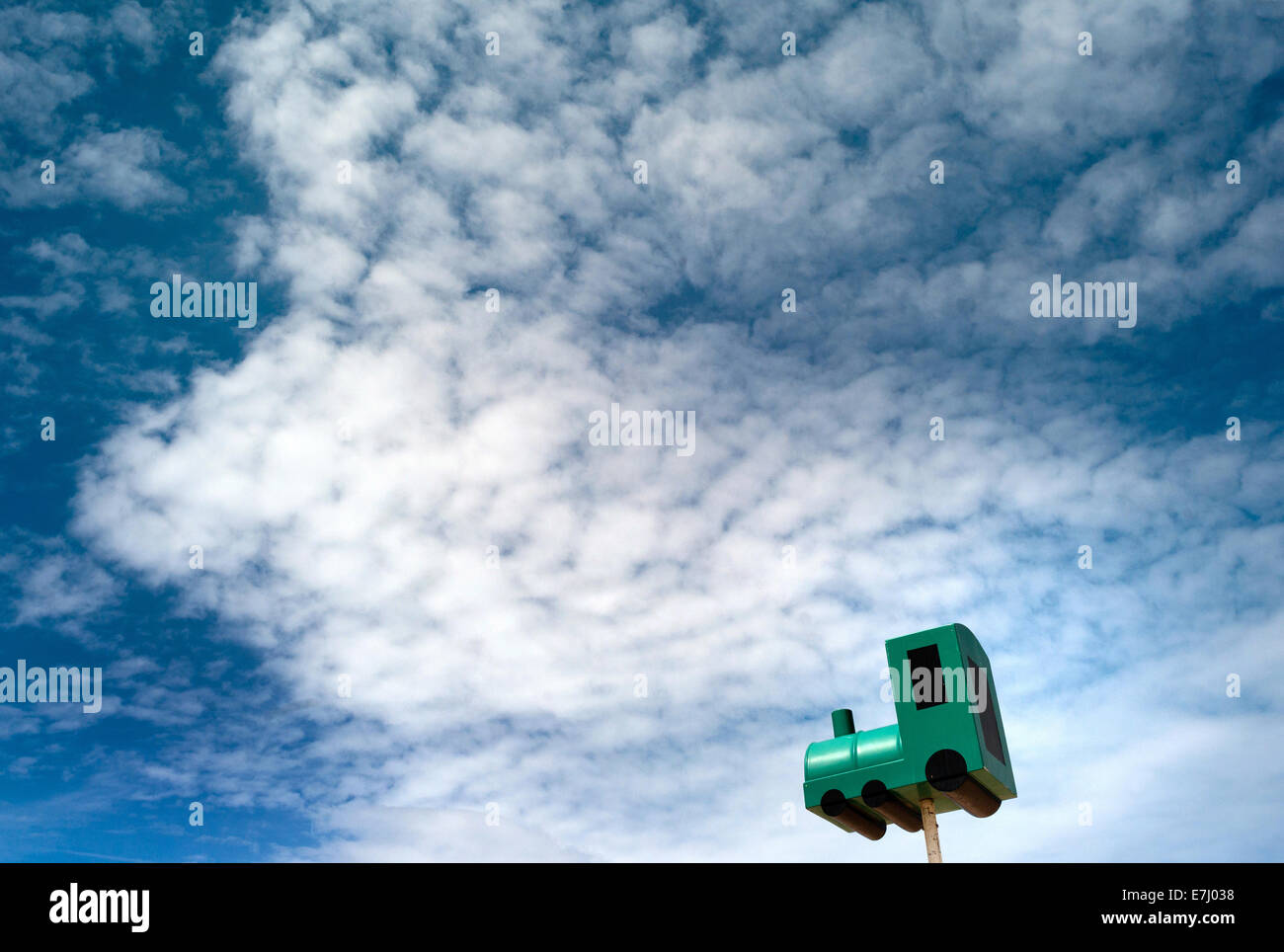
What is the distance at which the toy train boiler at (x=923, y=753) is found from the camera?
41.4ft

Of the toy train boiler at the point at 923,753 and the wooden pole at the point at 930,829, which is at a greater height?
the toy train boiler at the point at 923,753

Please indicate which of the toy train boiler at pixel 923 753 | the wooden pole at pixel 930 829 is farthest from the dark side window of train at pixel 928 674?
the wooden pole at pixel 930 829

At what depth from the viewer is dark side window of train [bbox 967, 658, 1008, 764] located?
1298 cm

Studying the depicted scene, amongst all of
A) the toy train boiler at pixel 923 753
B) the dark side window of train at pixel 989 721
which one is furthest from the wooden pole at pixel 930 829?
the dark side window of train at pixel 989 721

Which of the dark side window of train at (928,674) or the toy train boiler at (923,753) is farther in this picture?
the dark side window of train at (928,674)

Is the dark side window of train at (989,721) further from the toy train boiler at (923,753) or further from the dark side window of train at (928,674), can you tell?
the dark side window of train at (928,674)

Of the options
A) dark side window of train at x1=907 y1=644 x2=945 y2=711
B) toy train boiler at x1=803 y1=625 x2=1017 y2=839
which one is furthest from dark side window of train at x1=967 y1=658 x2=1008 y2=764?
dark side window of train at x1=907 y1=644 x2=945 y2=711

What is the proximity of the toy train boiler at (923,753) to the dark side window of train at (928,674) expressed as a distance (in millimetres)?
13

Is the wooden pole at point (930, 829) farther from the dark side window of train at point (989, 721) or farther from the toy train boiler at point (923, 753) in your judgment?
the dark side window of train at point (989, 721)

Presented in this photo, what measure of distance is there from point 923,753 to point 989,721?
1.18 meters
